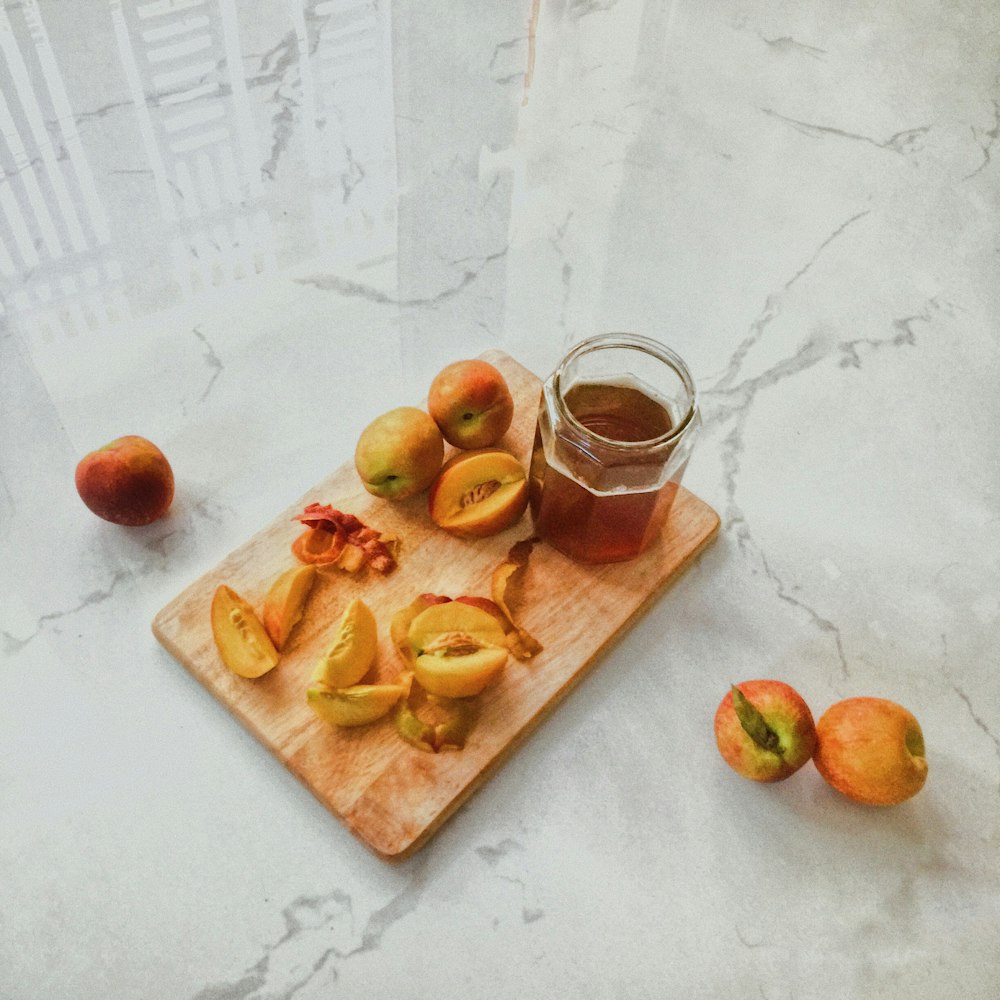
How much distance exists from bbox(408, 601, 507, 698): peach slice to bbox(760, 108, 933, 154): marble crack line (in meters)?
0.80

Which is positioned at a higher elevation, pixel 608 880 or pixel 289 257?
pixel 289 257

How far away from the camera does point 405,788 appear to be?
795mm

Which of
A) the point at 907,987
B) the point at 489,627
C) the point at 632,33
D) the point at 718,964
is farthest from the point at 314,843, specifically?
the point at 632,33

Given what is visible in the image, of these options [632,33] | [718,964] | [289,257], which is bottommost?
[718,964]

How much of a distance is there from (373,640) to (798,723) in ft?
1.13

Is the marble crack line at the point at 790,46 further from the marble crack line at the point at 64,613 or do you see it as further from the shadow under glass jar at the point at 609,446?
the marble crack line at the point at 64,613

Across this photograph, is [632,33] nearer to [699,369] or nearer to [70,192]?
[699,369]

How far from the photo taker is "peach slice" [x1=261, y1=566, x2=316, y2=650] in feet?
2.78

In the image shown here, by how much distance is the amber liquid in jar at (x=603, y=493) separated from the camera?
2.77ft

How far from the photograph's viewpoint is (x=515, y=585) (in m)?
0.89

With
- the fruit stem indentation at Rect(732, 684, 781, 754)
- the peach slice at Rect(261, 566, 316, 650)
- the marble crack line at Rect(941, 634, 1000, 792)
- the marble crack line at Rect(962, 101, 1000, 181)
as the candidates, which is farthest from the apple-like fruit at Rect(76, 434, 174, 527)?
the marble crack line at Rect(962, 101, 1000, 181)

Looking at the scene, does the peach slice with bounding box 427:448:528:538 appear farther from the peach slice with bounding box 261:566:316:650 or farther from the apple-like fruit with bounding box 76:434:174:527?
the apple-like fruit with bounding box 76:434:174:527

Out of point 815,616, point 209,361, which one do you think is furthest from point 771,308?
point 209,361

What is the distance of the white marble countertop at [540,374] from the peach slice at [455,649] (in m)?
0.09
